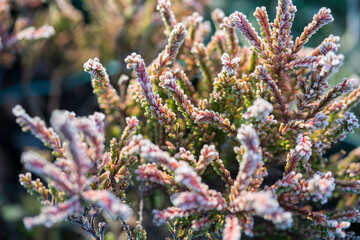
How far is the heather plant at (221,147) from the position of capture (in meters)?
0.84

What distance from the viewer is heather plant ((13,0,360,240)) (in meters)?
0.84

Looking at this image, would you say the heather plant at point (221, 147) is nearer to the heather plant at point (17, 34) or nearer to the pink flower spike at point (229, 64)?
the pink flower spike at point (229, 64)

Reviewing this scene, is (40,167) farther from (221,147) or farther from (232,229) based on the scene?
(221,147)

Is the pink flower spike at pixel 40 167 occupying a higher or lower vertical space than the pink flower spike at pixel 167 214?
higher

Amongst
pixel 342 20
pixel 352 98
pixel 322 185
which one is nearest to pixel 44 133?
pixel 322 185

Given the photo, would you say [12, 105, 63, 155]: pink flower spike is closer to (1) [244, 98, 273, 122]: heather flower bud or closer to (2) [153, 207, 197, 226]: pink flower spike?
(2) [153, 207, 197, 226]: pink flower spike

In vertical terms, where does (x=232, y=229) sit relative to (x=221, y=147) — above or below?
below

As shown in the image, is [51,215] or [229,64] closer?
[51,215]

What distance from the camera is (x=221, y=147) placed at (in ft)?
4.33

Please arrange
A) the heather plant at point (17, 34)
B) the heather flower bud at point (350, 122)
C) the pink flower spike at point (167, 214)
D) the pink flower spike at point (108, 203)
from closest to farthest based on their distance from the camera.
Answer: the pink flower spike at point (108, 203)
the pink flower spike at point (167, 214)
the heather flower bud at point (350, 122)
the heather plant at point (17, 34)

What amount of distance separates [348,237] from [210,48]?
0.95 meters

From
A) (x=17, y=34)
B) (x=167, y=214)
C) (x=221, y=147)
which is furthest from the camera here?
(x=17, y=34)

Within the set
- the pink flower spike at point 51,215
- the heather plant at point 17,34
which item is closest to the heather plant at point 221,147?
the pink flower spike at point 51,215

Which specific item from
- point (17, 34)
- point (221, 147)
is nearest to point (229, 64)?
point (221, 147)
